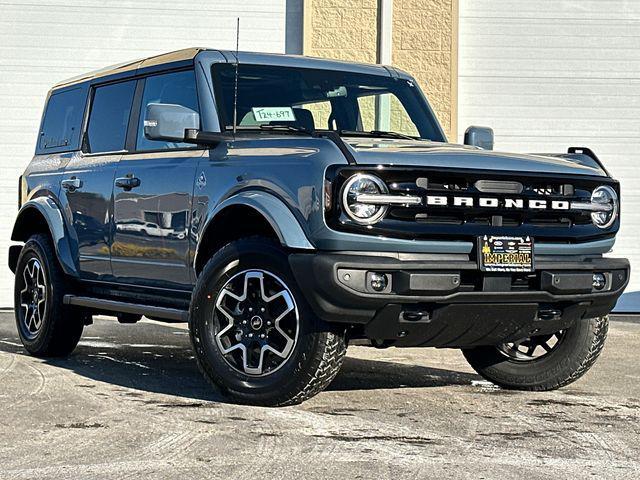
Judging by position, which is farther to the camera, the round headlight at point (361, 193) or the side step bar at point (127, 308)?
the side step bar at point (127, 308)

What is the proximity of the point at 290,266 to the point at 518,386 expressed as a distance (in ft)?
6.34

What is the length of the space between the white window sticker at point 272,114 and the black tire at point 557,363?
5.91ft

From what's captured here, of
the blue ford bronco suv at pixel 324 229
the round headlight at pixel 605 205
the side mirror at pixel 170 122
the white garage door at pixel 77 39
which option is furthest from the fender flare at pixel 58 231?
the white garage door at pixel 77 39

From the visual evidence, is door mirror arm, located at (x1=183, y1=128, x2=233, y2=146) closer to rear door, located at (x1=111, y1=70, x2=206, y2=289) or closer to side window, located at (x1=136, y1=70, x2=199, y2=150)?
rear door, located at (x1=111, y1=70, x2=206, y2=289)

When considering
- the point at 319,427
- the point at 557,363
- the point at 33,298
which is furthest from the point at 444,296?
the point at 33,298

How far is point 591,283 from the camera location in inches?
261

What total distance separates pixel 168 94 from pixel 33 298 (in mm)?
1983

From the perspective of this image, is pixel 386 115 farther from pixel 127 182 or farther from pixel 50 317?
pixel 50 317

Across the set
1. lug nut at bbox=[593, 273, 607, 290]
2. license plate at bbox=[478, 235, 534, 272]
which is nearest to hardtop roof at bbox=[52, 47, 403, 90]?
license plate at bbox=[478, 235, 534, 272]

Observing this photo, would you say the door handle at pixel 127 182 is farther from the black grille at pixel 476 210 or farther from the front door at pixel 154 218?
the black grille at pixel 476 210

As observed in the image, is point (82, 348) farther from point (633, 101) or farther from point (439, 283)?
point (633, 101)

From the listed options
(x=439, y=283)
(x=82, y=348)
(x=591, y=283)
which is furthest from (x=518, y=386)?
(x=82, y=348)

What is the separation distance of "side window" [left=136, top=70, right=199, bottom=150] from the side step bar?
0.94 meters

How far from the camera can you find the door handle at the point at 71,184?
332 inches
